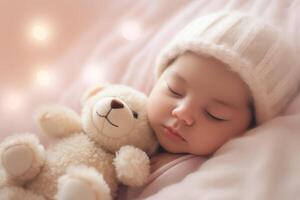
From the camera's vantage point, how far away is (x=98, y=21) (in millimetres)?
1302

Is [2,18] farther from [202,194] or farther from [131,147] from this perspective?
[202,194]

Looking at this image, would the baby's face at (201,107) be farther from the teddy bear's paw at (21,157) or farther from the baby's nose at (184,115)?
the teddy bear's paw at (21,157)

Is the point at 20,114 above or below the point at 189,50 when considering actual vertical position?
below

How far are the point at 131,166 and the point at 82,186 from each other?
12 centimetres

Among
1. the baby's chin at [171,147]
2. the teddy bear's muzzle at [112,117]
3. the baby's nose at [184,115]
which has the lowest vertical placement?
the baby's chin at [171,147]

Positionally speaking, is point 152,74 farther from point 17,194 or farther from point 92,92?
point 17,194

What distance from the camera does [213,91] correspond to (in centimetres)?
95

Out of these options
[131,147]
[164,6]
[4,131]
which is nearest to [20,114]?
[4,131]

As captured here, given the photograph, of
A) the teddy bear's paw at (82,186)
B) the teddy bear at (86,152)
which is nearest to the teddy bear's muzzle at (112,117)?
the teddy bear at (86,152)

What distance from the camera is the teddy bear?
0.86 m

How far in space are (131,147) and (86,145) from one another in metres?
0.09

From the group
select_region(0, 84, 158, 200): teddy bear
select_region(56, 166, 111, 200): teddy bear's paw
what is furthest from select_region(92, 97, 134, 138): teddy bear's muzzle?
select_region(56, 166, 111, 200): teddy bear's paw

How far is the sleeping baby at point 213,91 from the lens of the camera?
95cm

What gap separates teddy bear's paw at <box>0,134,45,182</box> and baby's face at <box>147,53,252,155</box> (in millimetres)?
243
